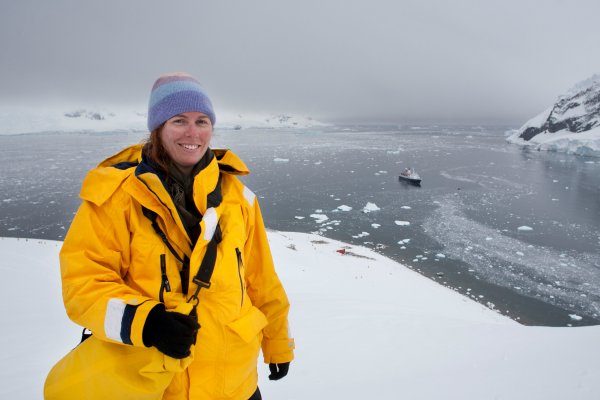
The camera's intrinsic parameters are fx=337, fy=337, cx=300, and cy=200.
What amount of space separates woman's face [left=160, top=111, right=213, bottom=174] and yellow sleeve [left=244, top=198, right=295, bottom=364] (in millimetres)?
485

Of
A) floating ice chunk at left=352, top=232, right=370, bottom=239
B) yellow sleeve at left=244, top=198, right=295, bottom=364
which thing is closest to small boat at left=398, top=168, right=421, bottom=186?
floating ice chunk at left=352, top=232, right=370, bottom=239

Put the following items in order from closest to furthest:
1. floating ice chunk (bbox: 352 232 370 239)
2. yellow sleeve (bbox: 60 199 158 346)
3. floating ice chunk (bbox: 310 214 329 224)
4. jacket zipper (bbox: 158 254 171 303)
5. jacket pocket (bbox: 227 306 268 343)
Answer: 1. yellow sleeve (bbox: 60 199 158 346)
2. jacket zipper (bbox: 158 254 171 303)
3. jacket pocket (bbox: 227 306 268 343)
4. floating ice chunk (bbox: 352 232 370 239)
5. floating ice chunk (bbox: 310 214 329 224)

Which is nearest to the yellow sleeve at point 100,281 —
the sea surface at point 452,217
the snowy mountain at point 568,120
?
A: the sea surface at point 452,217

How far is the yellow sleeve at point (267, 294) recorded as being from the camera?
7.10 ft

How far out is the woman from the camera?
4.64 feet

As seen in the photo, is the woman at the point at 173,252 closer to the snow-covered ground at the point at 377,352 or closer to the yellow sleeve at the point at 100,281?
the yellow sleeve at the point at 100,281

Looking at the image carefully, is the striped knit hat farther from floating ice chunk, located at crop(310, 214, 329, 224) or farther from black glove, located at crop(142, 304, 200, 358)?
floating ice chunk, located at crop(310, 214, 329, 224)

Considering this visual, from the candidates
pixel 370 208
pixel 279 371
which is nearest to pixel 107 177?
pixel 279 371

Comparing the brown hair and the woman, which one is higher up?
the brown hair

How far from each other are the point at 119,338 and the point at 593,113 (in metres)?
92.2

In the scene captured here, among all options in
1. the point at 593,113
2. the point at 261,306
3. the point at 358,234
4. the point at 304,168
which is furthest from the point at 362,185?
the point at 593,113

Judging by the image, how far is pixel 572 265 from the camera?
14.5 meters

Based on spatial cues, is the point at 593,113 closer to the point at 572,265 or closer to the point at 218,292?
the point at 572,265

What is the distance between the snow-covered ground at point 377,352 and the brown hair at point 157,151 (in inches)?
108
